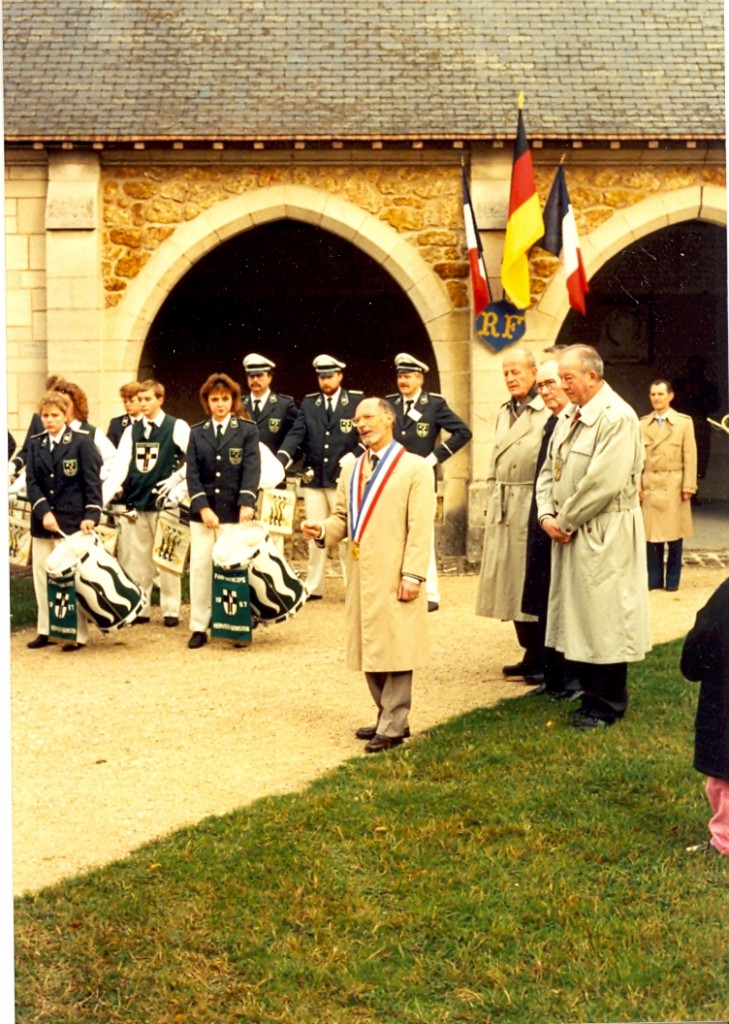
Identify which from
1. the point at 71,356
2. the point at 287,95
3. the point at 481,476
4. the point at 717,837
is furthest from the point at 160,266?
the point at 717,837

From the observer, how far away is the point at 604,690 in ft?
20.3

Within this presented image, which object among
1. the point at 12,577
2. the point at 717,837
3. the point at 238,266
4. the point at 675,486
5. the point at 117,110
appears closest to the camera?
the point at 717,837

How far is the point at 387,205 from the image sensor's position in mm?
11297

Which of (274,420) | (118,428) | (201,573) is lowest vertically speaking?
(201,573)

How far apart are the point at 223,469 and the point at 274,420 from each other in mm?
1828

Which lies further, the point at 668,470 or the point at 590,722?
the point at 668,470

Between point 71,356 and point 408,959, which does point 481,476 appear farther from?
point 408,959

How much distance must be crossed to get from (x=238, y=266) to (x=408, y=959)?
12743 mm

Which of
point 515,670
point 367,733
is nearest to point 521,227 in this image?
point 515,670

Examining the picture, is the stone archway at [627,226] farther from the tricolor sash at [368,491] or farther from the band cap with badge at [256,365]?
the tricolor sash at [368,491]

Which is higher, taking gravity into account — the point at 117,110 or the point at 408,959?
the point at 117,110

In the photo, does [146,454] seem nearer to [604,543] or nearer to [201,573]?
[201,573]

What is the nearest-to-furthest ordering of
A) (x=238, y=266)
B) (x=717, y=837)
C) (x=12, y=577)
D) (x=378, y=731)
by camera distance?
(x=717, y=837)
(x=378, y=731)
(x=12, y=577)
(x=238, y=266)

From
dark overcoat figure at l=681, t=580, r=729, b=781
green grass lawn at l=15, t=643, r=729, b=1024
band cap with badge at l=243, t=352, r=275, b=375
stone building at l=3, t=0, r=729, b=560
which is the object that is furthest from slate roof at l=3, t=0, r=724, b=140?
green grass lawn at l=15, t=643, r=729, b=1024
